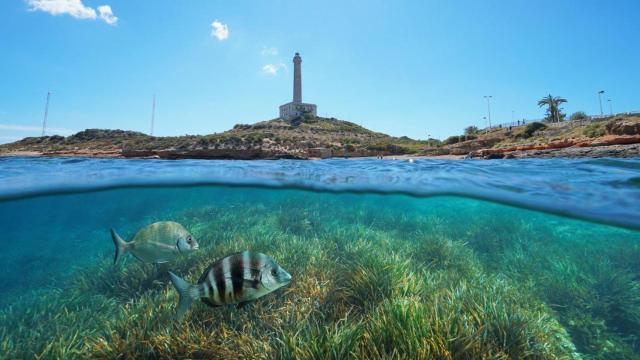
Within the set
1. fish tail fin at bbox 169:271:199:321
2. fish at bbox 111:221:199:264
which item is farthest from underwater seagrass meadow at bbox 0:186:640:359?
fish tail fin at bbox 169:271:199:321

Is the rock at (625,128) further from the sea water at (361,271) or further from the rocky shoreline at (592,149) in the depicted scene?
the sea water at (361,271)

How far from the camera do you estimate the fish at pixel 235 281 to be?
3.04m

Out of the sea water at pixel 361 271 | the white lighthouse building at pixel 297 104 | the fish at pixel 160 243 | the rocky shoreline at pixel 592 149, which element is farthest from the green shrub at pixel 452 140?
the white lighthouse building at pixel 297 104

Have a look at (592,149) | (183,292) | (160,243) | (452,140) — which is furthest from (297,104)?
(183,292)

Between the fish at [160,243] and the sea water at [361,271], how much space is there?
138 centimetres

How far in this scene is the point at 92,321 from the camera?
19.3 ft

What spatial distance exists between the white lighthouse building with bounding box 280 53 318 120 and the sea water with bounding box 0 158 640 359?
86.0 m

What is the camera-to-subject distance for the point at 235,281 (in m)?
3.04

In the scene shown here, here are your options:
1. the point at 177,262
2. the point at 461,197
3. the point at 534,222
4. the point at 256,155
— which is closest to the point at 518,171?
the point at 461,197

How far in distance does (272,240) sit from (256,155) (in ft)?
65.7

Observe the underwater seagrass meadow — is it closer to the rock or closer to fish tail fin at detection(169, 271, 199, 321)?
fish tail fin at detection(169, 271, 199, 321)

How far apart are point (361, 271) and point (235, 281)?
369cm

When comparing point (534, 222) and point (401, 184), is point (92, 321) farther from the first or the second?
point (534, 222)

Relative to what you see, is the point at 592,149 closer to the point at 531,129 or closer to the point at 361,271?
the point at 361,271
